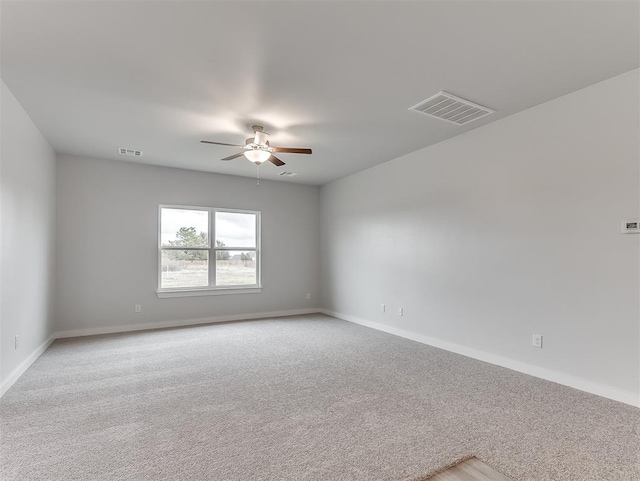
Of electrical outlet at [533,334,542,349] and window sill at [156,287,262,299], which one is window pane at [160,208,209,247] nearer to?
window sill at [156,287,262,299]

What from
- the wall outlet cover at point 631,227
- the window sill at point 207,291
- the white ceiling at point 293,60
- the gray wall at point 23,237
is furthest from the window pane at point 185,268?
the wall outlet cover at point 631,227

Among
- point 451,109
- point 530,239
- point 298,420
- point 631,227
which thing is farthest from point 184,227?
point 631,227

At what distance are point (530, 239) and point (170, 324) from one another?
5358 millimetres

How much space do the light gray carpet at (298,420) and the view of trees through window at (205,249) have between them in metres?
2.02

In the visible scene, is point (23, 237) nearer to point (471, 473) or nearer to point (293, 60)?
point (293, 60)

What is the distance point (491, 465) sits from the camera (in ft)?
6.29

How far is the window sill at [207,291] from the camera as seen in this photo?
559 cm

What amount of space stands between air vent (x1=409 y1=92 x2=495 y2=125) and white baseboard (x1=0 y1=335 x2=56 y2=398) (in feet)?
15.0

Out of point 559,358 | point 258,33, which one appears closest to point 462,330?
point 559,358

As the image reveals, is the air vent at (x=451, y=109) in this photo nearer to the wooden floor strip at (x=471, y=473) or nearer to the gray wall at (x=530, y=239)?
the gray wall at (x=530, y=239)

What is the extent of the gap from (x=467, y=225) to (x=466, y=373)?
1.73 meters

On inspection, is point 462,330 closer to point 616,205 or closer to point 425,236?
point 425,236

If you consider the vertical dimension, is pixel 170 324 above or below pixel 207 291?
below

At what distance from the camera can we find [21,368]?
336 centimetres
